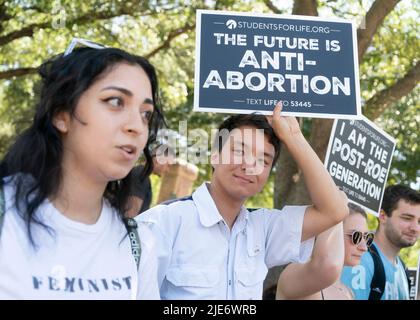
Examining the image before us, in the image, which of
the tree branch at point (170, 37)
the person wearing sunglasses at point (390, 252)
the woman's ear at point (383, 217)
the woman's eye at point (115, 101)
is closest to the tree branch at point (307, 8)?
the person wearing sunglasses at point (390, 252)

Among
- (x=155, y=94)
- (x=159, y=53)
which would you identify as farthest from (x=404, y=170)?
(x=155, y=94)

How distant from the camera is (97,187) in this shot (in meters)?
2.24

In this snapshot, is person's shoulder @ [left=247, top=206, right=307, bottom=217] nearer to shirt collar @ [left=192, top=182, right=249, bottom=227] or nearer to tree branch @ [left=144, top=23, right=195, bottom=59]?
shirt collar @ [left=192, top=182, right=249, bottom=227]

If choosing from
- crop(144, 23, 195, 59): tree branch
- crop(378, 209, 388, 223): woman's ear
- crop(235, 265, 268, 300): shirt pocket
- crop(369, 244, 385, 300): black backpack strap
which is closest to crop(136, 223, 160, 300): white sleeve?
crop(235, 265, 268, 300): shirt pocket

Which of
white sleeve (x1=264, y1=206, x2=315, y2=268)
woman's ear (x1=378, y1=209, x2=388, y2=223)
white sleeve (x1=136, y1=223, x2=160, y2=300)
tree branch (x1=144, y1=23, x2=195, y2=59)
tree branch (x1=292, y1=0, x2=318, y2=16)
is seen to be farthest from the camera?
tree branch (x1=144, y1=23, x2=195, y2=59)

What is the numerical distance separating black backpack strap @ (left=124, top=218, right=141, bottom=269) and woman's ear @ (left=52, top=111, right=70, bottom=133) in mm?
382

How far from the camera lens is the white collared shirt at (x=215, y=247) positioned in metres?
2.95

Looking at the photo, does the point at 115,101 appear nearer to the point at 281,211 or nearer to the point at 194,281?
the point at 194,281

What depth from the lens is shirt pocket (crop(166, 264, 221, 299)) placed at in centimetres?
291

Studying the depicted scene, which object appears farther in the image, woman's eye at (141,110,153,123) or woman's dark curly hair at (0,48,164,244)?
woman's eye at (141,110,153,123)

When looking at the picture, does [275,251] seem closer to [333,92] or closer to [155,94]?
[333,92]

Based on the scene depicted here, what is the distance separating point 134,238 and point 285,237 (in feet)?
3.90

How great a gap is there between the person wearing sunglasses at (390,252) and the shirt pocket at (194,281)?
181cm

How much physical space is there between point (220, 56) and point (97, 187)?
134 centimetres
